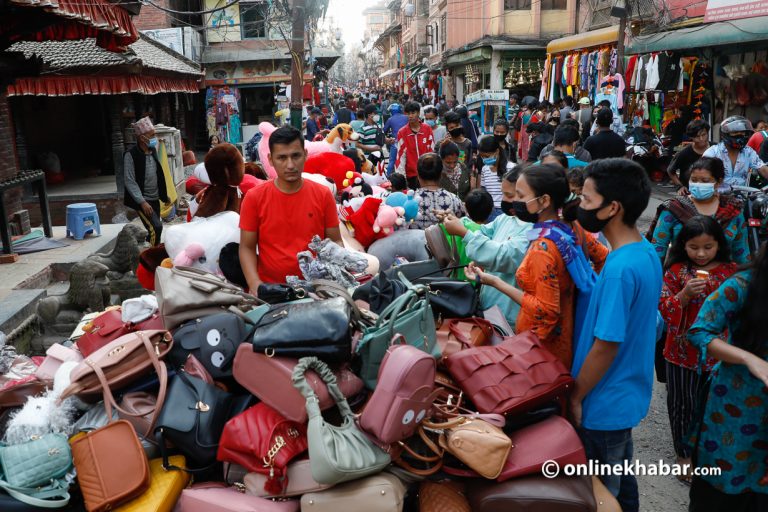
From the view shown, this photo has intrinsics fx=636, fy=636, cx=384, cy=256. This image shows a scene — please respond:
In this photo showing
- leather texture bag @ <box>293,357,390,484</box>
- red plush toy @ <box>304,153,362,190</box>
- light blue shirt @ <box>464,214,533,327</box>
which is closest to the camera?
leather texture bag @ <box>293,357,390,484</box>

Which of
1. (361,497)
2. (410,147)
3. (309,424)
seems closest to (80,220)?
(410,147)

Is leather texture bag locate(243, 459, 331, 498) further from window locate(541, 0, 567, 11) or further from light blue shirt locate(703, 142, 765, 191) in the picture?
window locate(541, 0, 567, 11)

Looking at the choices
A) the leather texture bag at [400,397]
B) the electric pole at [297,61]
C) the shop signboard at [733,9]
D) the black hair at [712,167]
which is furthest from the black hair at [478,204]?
the shop signboard at [733,9]

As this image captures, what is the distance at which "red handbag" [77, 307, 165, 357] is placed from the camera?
3438 millimetres

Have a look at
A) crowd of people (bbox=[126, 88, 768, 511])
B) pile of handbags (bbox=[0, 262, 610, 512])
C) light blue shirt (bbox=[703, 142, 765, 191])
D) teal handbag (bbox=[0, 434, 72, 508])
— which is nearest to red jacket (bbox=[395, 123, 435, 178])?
light blue shirt (bbox=[703, 142, 765, 191])

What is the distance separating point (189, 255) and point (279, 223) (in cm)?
68

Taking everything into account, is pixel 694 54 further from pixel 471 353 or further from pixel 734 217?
pixel 471 353

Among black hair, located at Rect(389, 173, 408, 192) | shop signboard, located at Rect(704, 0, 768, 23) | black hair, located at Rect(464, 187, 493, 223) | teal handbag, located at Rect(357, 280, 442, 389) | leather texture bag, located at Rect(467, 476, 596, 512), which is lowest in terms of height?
leather texture bag, located at Rect(467, 476, 596, 512)

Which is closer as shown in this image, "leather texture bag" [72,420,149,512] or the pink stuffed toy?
"leather texture bag" [72,420,149,512]

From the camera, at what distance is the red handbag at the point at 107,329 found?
344 cm

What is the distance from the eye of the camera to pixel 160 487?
2.69 meters

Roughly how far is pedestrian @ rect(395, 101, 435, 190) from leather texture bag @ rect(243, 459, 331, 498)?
20.8 ft

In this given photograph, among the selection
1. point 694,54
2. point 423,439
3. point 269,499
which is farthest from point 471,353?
point 694,54

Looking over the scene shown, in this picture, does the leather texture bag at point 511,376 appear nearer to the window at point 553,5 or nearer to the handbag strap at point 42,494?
the handbag strap at point 42,494
